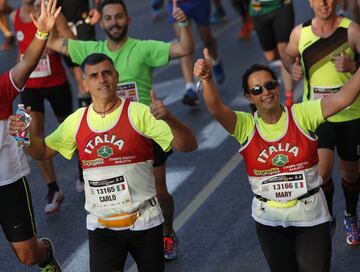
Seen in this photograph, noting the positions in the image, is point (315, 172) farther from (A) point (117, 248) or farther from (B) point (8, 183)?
(B) point (8, 183)

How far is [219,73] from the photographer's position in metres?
13.0

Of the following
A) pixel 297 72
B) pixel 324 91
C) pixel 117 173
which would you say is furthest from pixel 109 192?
pixel 324 91

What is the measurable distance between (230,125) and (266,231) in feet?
2.19

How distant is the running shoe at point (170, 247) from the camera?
303 inches

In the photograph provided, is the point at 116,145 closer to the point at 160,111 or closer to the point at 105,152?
the point at 105,152

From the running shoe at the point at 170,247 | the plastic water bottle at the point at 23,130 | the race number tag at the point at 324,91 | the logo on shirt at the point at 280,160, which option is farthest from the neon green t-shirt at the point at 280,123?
the running shoe at the point at 170,247

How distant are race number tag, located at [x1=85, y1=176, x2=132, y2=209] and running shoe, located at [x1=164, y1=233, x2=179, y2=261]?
65.7 inches

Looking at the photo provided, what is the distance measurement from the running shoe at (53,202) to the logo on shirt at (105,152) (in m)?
3.17

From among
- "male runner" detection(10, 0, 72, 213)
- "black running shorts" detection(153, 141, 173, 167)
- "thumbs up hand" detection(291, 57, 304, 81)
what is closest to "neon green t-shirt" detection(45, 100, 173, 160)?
"black running shorts" detection(153, 141, 173, 167)

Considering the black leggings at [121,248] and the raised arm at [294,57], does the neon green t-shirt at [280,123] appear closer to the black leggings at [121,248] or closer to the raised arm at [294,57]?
the black leggings at [121,248]

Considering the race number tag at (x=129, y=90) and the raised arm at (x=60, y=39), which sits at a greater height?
the raised arm at (x=60, y=39)

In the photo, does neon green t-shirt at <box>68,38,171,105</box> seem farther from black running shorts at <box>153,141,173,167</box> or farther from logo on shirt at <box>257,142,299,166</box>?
logo on shirt at <box>257,142,299,166</box>

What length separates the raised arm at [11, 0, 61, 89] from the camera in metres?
6.51

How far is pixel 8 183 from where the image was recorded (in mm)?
6707
